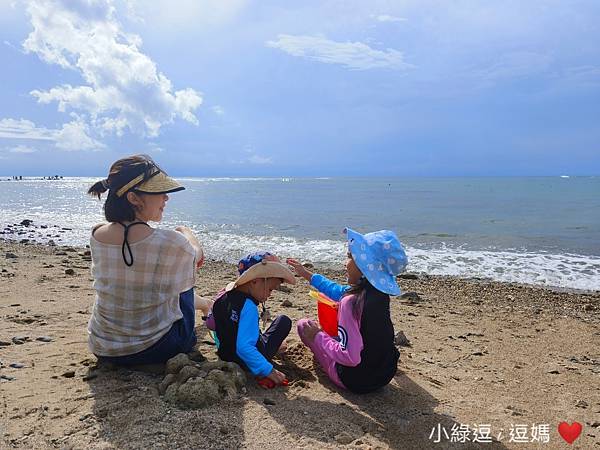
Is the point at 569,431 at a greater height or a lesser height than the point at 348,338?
lesser

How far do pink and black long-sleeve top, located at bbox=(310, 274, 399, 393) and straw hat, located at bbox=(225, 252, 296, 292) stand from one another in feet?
1.68

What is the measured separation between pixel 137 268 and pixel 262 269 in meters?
0.93

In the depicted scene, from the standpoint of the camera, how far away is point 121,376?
370 cm

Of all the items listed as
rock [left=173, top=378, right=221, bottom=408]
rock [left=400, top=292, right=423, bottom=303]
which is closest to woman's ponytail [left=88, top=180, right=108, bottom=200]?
rock [left=173, top=378, right=221, bottom=408]

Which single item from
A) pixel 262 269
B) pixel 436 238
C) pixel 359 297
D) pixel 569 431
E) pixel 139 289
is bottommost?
pixel 436 238

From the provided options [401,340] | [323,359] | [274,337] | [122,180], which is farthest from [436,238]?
[122,180]

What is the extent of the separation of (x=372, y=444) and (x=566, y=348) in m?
4.00

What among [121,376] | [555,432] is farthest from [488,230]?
[121,376]

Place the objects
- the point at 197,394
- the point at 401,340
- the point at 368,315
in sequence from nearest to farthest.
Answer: the point at 197,394 < the point at 368,315 < the point at 401,340

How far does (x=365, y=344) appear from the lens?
11.9 feet

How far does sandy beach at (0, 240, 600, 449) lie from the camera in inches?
116

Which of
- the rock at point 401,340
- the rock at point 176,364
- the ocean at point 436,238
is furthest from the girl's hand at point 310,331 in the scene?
the ocean at point 436,238

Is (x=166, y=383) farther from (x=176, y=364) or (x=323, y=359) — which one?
(x=323, y=359)

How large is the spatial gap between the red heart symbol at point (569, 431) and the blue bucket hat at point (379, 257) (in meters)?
1.59
